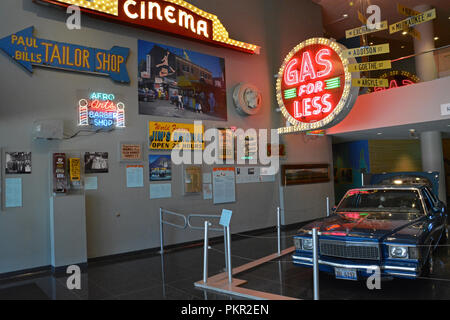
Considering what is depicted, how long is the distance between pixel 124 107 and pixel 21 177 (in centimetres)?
246

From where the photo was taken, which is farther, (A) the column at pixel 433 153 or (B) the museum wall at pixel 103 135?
(A) the column at pixel 433 153

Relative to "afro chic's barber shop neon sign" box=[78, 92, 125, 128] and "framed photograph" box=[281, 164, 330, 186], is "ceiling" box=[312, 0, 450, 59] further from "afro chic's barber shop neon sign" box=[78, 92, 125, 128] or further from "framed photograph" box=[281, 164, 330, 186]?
"afro chic's barber shop neon sign" box=[78, 92, 125, 128]

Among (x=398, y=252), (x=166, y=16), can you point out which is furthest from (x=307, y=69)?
(x=398, y=252)

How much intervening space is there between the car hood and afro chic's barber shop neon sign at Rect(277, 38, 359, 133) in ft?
9.68

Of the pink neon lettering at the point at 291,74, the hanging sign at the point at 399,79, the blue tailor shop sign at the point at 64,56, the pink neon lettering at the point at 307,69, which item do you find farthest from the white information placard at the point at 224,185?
the hanging sign at the point at 399,79

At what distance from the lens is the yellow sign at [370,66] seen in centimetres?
711

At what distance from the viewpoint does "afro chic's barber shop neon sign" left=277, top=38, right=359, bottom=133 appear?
7777 mm

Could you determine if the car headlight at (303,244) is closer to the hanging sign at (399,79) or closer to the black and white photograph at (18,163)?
the black and white photograph at (18,163)

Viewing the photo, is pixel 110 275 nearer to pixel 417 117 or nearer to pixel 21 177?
pixel 21 177

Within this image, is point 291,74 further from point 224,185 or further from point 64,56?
point 64,56

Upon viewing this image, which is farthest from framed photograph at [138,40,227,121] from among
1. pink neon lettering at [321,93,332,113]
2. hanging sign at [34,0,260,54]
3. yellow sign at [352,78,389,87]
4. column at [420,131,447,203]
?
column at [420,131,447,203]

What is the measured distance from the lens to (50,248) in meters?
6.40
